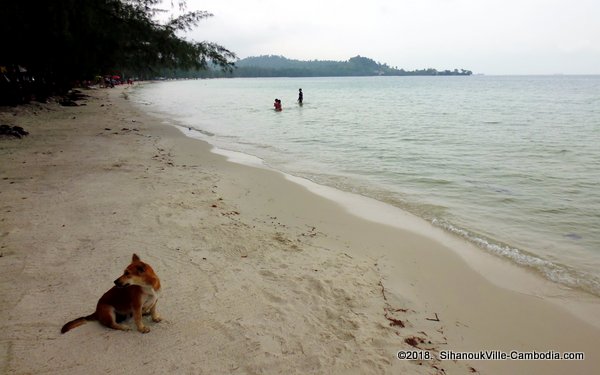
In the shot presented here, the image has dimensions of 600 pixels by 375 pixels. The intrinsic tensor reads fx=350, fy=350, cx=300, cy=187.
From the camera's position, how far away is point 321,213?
798cm

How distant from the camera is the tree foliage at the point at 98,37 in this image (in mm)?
12812

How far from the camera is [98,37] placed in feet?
56.1

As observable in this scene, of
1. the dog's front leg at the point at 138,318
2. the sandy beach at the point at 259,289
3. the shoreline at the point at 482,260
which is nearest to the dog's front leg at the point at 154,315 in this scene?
the sandy beach at the point at 259,289

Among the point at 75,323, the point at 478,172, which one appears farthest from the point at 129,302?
the point at 478,172

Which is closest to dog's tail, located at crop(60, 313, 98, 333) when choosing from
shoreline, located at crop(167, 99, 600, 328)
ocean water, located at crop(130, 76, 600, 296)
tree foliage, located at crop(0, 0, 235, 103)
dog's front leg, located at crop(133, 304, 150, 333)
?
dog's front leg, located at crop(133, 304, 150, 333)

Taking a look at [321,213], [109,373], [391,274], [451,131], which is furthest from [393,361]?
[451,131]

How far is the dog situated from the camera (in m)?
3.41

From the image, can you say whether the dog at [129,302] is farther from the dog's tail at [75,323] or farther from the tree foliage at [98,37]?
the tree foliage at [98,37]

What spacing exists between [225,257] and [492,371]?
12.1ft

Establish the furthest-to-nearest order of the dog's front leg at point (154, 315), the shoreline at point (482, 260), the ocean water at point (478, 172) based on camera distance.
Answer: the ocean water at point (478, 172)
the shoreline at point (482, 260)
the dog's front leg at point (154, 315)

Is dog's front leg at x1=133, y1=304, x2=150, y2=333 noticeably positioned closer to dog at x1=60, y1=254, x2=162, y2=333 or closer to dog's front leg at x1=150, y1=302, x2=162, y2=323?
dog at x1=60, y1=254, x2=162, y2=333

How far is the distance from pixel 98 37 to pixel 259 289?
17.9 meters

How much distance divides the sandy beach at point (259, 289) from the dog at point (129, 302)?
0.31ft

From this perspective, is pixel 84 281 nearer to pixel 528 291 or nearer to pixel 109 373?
pixel 109 373
